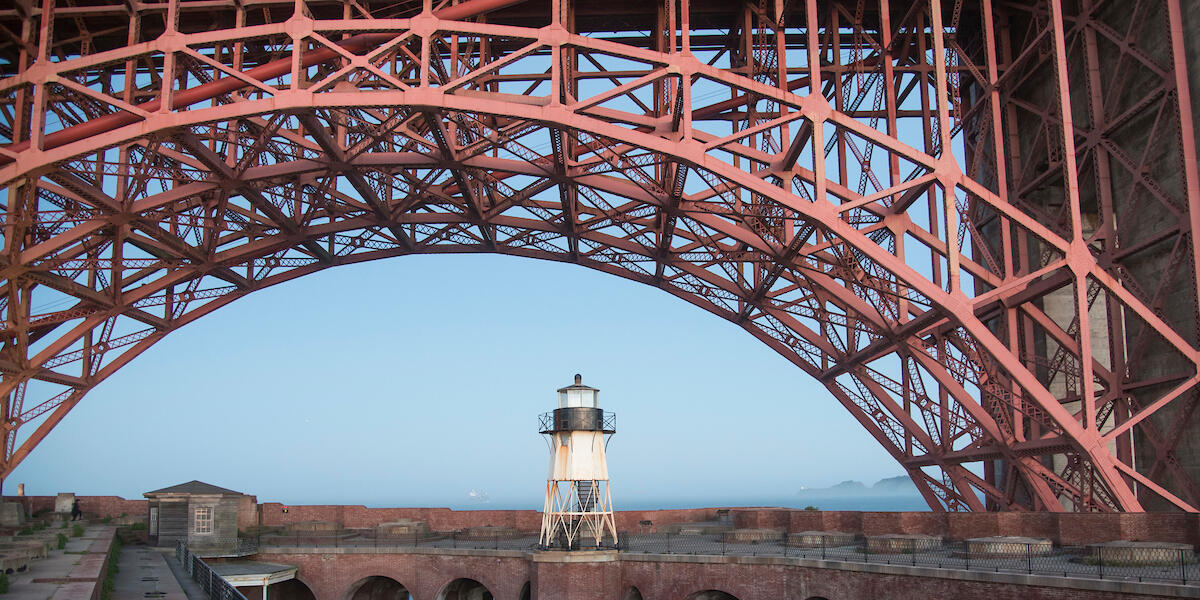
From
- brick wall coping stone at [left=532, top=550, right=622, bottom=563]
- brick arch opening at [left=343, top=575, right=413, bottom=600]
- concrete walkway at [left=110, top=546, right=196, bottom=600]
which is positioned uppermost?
concrete walkway at [left=110, top=546, right=196, bottom=600]

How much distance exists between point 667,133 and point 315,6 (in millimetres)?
14406

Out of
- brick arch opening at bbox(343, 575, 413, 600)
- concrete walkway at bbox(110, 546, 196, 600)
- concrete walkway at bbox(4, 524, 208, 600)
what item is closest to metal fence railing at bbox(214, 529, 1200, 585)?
brick arch opening at bbox(343, 575, 413, 600)

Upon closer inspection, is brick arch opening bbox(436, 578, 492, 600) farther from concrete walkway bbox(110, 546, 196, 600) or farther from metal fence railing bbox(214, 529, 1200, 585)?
concrete walkway bbox(110, 546, 196, 600)

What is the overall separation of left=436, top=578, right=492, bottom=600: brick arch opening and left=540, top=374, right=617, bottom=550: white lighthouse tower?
6.07 m

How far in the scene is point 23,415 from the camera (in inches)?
1462

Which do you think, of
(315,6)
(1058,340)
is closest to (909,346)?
(1058,340)

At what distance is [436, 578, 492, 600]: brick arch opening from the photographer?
132ft

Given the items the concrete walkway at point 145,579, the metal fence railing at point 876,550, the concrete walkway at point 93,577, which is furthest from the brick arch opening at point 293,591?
the concrete walkway at point 93,577

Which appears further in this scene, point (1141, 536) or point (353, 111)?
point (353, 111)

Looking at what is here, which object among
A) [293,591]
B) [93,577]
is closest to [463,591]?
[293,591]

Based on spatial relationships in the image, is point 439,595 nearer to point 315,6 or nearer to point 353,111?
point 353,111

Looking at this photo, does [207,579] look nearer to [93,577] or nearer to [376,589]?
[93,577]

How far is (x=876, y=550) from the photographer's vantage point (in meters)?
30.0

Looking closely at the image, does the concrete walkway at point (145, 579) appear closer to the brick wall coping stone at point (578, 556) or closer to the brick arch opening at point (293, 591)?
the brick arch opening at point (293, 591)
